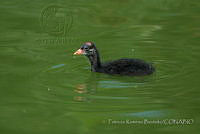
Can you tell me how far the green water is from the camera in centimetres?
771

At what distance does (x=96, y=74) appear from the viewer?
10.6m

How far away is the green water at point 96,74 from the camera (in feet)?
25.3

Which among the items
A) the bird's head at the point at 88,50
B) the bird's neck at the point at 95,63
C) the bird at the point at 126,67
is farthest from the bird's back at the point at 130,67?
the bird's head at the point at 88,50

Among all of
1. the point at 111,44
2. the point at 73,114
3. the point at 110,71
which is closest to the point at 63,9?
the point at 111,44

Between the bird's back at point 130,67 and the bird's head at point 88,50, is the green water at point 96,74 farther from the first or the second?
the bird's head at point 88,50

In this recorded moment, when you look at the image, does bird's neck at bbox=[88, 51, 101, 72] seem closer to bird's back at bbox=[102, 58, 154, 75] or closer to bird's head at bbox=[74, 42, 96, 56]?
bird's head at bbox=[74, 42, 96, 56]

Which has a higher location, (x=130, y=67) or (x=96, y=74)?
(x=130, y=67)

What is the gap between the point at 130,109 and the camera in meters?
8.09

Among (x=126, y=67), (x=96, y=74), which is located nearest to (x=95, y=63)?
(x=96, y=74)

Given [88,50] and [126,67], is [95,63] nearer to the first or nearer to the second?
[88,50]

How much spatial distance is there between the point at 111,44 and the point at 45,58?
2040mm

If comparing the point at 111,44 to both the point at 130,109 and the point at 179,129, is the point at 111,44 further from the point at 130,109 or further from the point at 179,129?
the point at 179,129

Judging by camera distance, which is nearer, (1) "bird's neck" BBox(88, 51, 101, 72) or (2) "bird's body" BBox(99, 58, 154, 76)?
(2) "bird's body" BBox(99, 58, 154, 76)

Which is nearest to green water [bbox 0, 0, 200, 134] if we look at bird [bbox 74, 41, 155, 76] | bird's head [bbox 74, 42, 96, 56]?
bird [bbox 74, 41, 155, 76]
